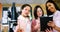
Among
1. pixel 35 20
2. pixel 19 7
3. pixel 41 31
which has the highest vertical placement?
pixel 19 7

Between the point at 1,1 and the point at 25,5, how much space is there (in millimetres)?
247

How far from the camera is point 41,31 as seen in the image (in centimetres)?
100

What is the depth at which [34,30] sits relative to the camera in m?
1.00

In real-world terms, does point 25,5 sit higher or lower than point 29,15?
higher

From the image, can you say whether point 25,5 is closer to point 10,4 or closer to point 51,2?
point 10,4

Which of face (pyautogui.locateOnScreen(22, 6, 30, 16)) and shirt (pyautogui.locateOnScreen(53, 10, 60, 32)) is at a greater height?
face (pyautogui.locateOnScreen(22, 6, 30, 16))

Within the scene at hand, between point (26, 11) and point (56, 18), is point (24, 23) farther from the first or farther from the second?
point (56, 18)

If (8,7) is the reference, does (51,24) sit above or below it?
below

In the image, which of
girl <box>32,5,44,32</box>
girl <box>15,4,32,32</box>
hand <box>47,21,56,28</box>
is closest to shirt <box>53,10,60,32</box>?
hand <box>47,21,56,28</box>

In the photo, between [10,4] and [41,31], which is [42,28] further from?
[10,4]

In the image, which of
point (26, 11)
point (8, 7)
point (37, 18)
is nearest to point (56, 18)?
point (37, 18)

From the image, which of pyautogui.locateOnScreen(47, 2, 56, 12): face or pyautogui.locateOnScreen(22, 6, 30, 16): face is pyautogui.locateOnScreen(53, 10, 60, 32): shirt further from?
pyautogui.locateOnScreen(22, 6, 30, 16): face

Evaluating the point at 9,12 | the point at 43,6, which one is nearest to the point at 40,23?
the point at 43,6

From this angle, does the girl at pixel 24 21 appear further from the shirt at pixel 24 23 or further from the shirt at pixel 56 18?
the shirt at pixel 56 18
